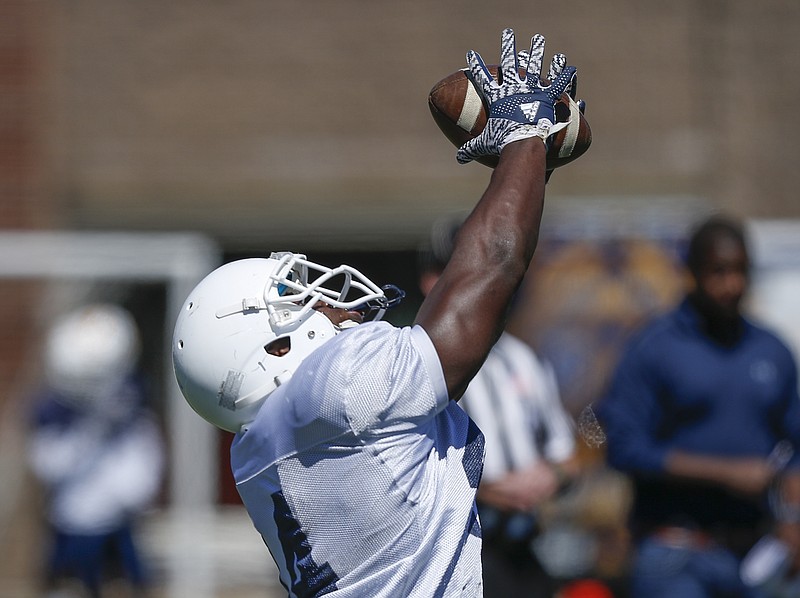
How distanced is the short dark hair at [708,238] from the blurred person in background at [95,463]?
4494 mm

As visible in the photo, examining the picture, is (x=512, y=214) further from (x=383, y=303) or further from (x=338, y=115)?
(x=338, y=115)

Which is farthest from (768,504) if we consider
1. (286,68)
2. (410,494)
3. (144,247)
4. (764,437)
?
(286,68)

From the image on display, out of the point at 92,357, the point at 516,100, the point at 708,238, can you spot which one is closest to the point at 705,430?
the point at 708,238

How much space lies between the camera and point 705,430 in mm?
4988

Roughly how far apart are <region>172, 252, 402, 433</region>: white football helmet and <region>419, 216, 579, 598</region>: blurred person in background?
7.33 feet

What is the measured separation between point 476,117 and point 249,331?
1.90 feet

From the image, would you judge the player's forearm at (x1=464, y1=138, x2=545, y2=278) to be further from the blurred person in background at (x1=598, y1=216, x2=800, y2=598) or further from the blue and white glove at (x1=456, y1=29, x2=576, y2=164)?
the blurred person in background at (x1=598, y1=216, x2=800, y2=598)

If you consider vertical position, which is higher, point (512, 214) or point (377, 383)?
point (512, 214)

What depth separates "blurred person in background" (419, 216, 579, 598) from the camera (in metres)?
4.70

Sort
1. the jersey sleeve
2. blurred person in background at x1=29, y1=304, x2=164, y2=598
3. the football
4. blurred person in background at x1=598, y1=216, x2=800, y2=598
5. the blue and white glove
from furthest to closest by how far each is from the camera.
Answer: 1. blurred person in background at x1=29, y1=304, x2=164, y2=598
2. blurred person in background at x1=598, y1=216, x2=800, y2=598
3. the football
4. the blue and white glove
5. the jersey sleeve

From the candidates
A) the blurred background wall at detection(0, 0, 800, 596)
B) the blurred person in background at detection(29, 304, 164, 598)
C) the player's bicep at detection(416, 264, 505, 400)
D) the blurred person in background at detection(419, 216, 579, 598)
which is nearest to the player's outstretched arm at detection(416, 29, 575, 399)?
the player's bicep at detection(416, 264, 505, 400)

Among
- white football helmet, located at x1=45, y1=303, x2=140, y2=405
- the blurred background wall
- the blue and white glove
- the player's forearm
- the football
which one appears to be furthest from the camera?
the blurred background wall

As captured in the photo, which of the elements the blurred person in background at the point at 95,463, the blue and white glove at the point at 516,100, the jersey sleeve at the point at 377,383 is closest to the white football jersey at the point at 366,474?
the jersey sleeve at the point at 377,383

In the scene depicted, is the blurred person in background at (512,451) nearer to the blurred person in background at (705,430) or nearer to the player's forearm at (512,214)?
the blurred person in background at (705,430)
